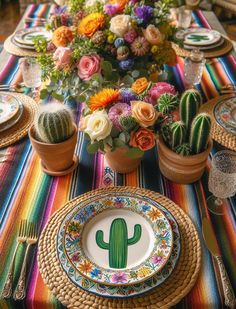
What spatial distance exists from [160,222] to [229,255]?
16cm

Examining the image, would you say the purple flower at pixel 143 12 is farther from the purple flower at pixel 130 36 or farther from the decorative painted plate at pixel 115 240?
the decorative painted plate at pixel 115 240

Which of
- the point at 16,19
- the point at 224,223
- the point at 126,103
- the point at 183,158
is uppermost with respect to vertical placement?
the point at 126,103

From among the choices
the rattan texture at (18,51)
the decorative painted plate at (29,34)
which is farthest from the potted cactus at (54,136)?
the decorative painted plate at (29,34)

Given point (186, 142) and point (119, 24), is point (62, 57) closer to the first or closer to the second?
point (119, 24)

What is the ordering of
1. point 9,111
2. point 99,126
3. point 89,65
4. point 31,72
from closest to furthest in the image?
point 99,126
point 89,65
point 9,111
point 31,72

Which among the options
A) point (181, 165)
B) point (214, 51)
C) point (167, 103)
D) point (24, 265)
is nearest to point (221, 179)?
point (181, 165)

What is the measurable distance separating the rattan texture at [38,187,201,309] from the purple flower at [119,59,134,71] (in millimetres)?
508

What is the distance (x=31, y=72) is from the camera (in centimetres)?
118

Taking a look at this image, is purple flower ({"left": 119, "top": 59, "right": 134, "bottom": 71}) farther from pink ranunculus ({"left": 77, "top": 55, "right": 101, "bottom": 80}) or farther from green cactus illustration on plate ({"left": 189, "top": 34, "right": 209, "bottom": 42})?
green cactus illustration on plate ({"left": 189, "top": 34, "right": 209, "bottom": 42})

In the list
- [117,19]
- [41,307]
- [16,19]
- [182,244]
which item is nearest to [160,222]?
[182,244]

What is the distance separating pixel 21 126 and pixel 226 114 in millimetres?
676

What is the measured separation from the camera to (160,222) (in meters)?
0.72

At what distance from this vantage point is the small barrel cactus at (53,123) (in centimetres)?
77

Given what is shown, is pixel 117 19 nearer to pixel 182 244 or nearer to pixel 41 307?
pixel 182 244
